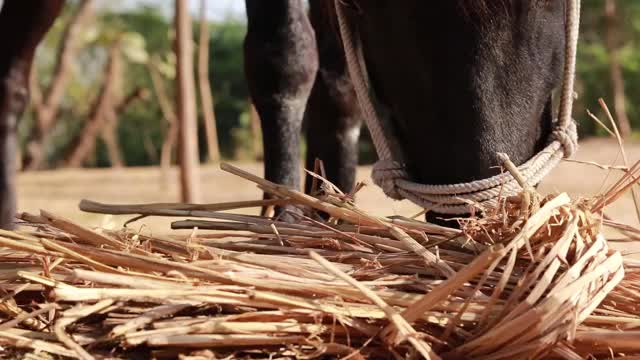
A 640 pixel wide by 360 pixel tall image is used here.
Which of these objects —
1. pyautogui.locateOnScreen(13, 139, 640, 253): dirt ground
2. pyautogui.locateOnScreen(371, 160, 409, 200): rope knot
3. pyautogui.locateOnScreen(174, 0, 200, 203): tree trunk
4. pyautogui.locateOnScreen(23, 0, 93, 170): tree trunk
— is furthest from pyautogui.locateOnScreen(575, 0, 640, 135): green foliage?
pyautogui.locateOnScreen(371, 160, 409, 200): rope knot

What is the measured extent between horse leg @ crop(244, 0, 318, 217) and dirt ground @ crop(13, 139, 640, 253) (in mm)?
1466

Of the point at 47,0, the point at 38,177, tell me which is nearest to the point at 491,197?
the point at 47,0

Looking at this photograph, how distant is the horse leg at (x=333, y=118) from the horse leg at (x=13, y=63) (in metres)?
0.86

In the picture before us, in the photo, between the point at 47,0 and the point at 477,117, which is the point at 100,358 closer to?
the point at 477,117

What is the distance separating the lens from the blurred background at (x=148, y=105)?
854 cm

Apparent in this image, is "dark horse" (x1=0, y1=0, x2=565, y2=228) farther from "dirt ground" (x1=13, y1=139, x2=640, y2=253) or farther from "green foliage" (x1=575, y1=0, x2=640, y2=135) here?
"green foliage" (x1=575, y1=0, x2=640, y2=135)

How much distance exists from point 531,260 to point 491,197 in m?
0.20

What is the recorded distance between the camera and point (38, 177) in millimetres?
9617

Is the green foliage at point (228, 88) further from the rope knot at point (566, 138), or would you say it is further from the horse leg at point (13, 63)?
the rope knot at point (566, 138)

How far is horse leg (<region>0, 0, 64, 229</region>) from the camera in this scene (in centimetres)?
298

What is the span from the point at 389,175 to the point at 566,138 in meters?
0.31

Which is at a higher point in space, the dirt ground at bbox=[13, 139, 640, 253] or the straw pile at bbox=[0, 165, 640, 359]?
the straw pile at bbox=[0, 165, 640, 359]

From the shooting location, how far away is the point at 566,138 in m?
1.65

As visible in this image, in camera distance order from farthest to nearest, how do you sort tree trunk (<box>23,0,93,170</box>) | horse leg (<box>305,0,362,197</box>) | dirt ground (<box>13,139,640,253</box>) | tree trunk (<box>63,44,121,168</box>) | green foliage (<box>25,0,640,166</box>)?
green foliage (<box>25,0,640,166</box>) → tree trunk (<box>63,44,121,168</box>) → tree trunk (<box>23,0,93,170</box>) → dirt ground (<box>13,139,640,253</box>) → horse leg (<box>305,0,362,197</box>)
